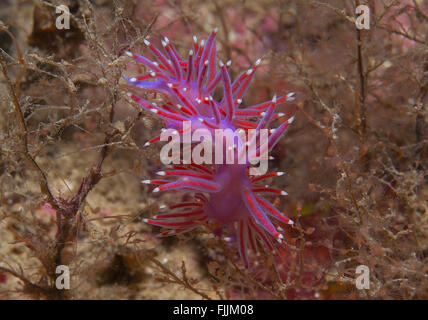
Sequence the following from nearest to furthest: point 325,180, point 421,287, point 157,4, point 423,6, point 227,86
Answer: point 227,86 → point 421,287 → point 325,180 → point 423,6 → point 157,4

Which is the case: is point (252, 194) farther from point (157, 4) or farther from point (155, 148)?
point (157, 4)

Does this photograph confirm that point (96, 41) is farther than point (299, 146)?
No

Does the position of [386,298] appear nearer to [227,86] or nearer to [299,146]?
[299,146]

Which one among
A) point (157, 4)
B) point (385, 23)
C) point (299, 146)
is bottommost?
point (299, 146)

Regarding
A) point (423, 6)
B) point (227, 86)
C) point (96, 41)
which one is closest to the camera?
point (227, 86)

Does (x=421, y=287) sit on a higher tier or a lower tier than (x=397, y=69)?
lower
